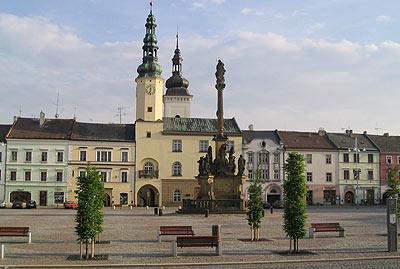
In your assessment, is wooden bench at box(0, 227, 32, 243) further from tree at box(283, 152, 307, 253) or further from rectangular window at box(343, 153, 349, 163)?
rectangular window at box(343, 153, 349, 163)

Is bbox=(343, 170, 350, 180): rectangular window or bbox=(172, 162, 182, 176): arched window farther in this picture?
bbox=(343, 170, 350, 180): rectangular window

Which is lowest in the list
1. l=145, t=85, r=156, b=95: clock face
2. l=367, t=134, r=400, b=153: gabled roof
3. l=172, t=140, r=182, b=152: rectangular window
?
l=172, t=140, r=182, b=152: rectangular window

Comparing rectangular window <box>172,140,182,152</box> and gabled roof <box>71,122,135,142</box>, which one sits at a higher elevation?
gabled roof <box>71,122,135,142</box>

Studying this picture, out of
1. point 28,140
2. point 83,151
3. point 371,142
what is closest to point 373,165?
point 371,142

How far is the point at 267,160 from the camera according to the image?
7275cm

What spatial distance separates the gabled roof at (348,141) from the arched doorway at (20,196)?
4180cm

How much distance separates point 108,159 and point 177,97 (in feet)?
69.9

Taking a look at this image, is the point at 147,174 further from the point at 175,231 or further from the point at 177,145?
the point at 175,231

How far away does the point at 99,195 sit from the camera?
660 inches

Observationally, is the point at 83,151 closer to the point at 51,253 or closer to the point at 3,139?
the point at 3,139

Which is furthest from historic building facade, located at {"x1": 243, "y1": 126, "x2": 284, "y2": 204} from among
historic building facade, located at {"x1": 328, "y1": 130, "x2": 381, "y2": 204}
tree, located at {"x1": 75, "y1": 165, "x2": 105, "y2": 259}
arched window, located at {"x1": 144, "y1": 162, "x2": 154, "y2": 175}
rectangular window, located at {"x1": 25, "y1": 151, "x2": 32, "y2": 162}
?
tree, located at {"x1": 75, "y1": 165, "x2": 105, "y2": 259}

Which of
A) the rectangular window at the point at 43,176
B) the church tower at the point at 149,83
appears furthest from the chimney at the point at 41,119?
the church tower at the point at 149,83

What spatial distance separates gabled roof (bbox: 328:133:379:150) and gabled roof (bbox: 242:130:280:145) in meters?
8.50

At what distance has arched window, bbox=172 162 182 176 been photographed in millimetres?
68938
